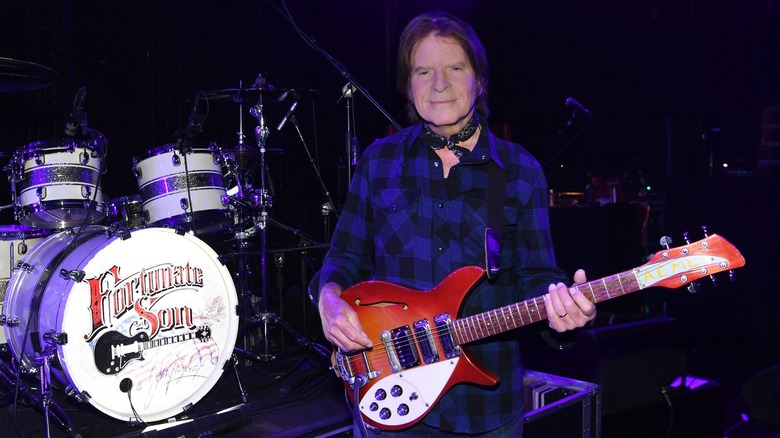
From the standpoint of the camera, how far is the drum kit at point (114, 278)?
3268mm

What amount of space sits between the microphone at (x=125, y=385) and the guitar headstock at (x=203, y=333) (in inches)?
16.2

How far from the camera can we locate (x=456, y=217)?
2168mm

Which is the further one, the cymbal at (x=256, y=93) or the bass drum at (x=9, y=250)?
the cymbal at (x=256, y=93)

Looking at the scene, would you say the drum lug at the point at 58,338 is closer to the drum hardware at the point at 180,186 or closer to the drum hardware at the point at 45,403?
the drum hardware at the point at 45,403

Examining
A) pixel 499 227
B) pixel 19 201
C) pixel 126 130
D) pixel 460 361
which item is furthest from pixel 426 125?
pixel 126 130

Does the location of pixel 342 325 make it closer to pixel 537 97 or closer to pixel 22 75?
pixel 22 75

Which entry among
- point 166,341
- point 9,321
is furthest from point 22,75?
point 166,341

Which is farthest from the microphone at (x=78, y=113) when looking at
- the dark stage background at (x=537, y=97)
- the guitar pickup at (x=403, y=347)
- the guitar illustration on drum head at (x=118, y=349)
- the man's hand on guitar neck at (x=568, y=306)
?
the man's hand on guitar neck at (x=568, y=306)

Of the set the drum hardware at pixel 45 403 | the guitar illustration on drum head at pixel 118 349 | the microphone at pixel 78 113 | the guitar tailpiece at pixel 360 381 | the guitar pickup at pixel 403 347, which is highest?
the microphone at pixel 78 113

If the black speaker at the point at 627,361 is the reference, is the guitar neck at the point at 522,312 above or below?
above

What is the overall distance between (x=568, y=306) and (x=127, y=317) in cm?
230

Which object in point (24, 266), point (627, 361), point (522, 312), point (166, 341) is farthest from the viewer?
point (627, 361)

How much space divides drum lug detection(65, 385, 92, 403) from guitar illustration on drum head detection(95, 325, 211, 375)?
0.13 meters

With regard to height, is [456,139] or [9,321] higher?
[456,139]
